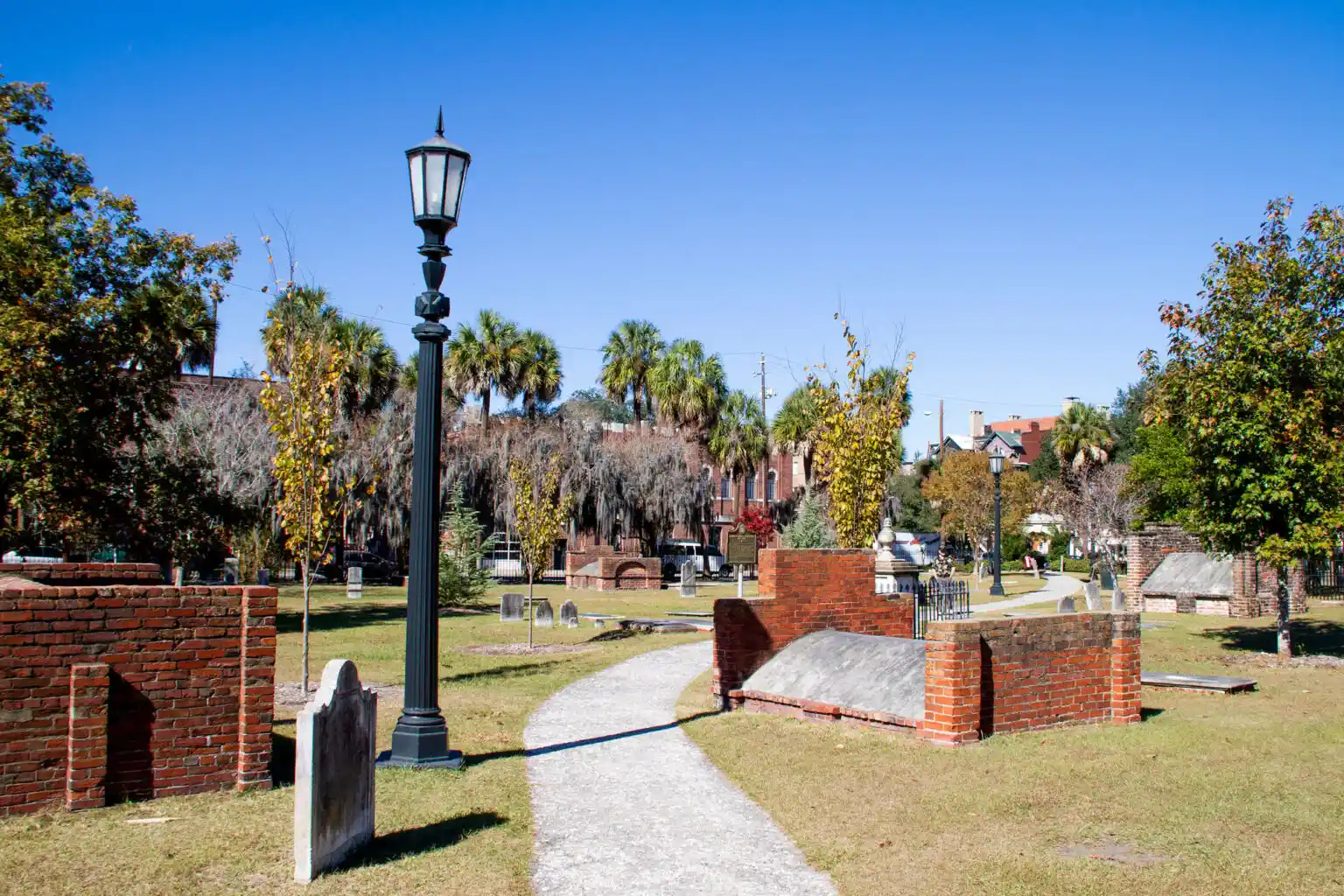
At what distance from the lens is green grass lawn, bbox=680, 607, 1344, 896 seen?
5699mm

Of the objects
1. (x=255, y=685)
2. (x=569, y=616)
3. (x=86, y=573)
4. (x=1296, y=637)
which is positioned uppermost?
(x=86, y=573)

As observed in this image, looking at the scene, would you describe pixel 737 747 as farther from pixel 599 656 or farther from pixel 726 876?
pixel 599 656

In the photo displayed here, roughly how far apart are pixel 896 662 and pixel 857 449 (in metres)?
5.32

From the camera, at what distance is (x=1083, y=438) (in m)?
55.0

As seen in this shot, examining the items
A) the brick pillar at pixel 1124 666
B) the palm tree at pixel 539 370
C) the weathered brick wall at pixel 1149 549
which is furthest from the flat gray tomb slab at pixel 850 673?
the palm tree at pixel 539 370

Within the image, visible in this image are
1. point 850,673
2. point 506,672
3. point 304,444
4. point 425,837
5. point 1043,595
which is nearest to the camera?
point 425,837

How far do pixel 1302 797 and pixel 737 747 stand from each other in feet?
14.4

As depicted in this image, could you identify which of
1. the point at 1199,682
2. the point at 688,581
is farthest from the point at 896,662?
the point at 688,581

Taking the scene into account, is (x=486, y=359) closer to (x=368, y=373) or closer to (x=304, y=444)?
(x=368, y=373)

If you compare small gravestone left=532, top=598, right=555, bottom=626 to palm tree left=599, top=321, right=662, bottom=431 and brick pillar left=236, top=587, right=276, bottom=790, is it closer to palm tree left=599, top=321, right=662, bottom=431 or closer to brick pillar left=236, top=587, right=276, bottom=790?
brick pillar left=236, top=587, right=276, bottom=790

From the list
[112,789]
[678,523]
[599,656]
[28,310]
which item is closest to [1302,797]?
[112,789]

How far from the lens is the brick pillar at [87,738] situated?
265 inches

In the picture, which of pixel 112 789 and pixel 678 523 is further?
pixel 678 523

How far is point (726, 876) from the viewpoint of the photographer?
5.81 meters
